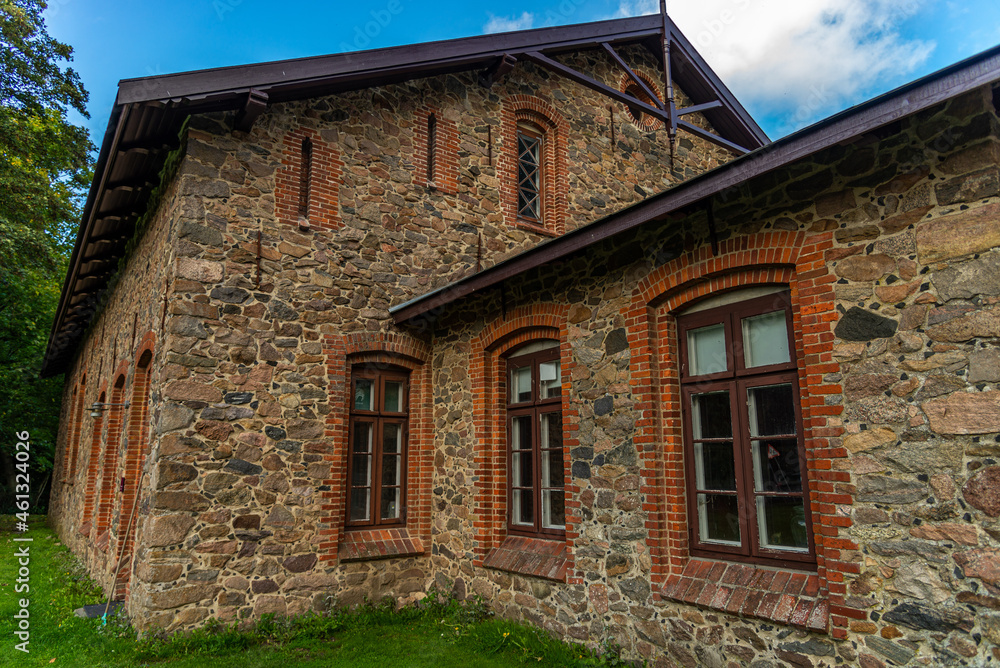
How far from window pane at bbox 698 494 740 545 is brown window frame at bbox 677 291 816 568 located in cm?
4

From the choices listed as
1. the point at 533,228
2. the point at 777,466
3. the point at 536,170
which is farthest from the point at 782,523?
the point at 536,170

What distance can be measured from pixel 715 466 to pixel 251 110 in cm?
599

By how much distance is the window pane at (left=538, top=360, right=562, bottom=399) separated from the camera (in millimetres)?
6719

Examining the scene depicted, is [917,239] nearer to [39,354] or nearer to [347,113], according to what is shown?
[347,113]

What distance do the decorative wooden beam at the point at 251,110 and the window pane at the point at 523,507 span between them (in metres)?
5.10

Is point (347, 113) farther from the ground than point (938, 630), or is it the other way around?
point (347, 113)

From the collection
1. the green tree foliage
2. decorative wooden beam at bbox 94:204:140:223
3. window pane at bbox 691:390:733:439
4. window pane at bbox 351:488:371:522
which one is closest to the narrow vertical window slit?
decorative wooden beam at bbox 94:204:140:223

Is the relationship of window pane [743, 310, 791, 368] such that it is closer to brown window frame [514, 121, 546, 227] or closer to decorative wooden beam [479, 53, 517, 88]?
brown window frame [514, 121, 546, 227]

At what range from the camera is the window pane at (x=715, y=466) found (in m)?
4.89

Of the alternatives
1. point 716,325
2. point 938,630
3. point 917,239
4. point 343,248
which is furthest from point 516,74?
point 938,630

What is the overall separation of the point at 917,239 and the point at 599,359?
2.71m

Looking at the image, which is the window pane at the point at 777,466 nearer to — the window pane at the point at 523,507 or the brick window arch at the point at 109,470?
the window pane at the point at 523,507

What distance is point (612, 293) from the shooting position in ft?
19.1

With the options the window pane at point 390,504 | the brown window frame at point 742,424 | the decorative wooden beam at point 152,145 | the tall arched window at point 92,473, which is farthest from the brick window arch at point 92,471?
→ the brown window frame at point 742,424
